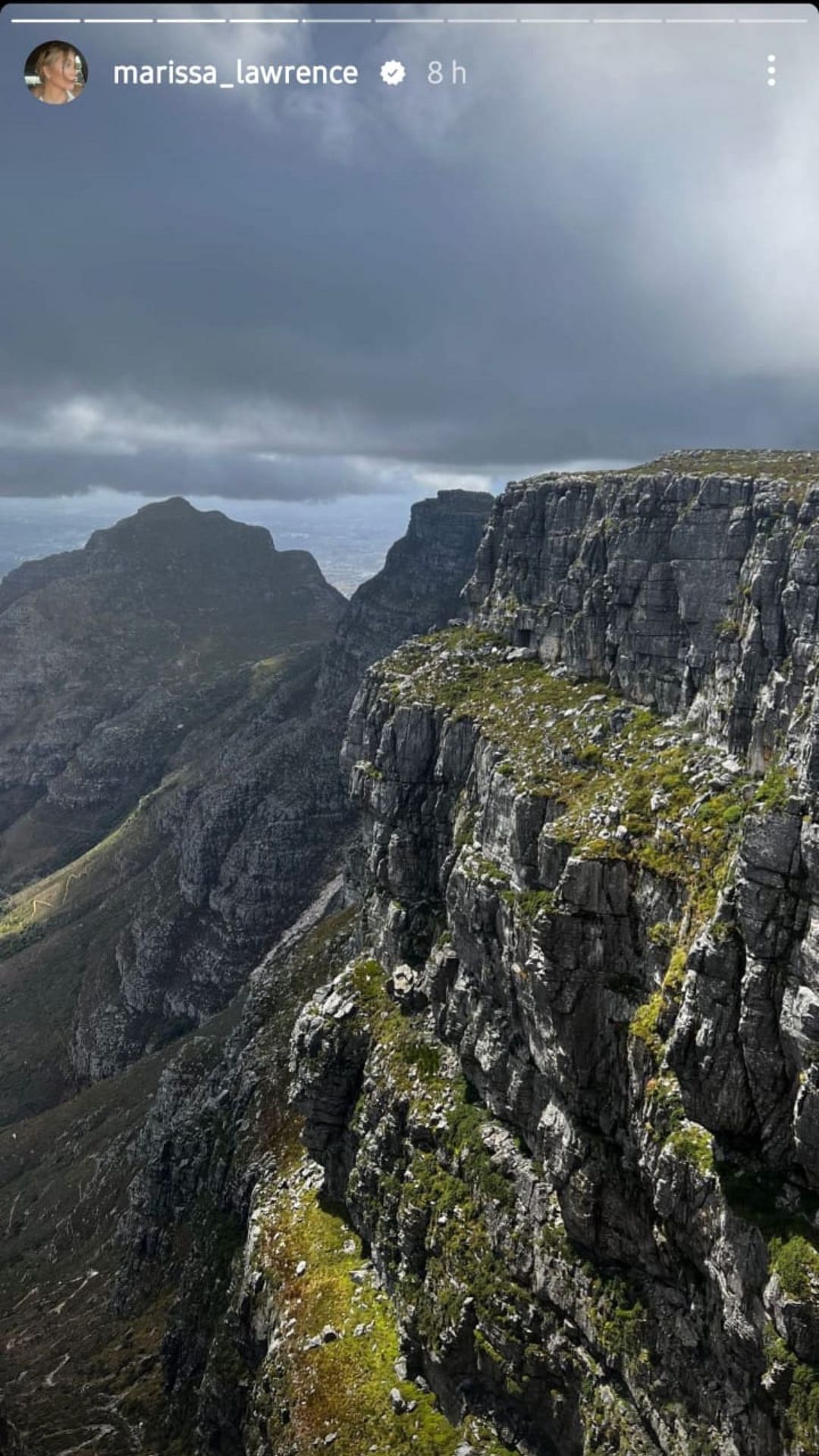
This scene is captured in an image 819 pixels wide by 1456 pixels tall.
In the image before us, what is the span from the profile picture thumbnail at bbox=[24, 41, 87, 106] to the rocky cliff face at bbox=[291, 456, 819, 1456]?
35841 millimetres

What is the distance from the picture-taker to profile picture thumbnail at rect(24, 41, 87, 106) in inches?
643

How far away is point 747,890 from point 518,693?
49.5 meters

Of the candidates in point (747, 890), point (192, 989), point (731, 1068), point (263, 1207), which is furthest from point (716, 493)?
point (192, 989)

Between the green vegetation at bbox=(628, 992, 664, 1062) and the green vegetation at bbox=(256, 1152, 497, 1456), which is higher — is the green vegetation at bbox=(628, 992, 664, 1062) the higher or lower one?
the higher one

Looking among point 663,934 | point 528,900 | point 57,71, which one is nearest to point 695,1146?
point 663,934

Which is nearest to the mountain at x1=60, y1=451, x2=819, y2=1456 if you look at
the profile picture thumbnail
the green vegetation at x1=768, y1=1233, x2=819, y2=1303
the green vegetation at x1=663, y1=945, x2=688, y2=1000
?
the green vegetation at x1=768, y1=1233, x2=819, y2=1303

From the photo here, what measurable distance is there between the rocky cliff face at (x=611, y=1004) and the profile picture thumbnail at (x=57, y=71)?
35841 millimetres

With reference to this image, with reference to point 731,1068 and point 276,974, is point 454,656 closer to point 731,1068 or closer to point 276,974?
point 276,974

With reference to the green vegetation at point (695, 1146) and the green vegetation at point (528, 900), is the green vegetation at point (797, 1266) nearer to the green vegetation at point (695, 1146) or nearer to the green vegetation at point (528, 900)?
the green vegetation at point (695, 1146)

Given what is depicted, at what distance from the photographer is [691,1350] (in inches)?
1834

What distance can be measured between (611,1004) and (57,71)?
4970 centimetres

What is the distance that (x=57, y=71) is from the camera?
54.0 ft

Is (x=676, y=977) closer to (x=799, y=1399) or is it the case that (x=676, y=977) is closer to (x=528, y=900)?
(x=528, y=900)

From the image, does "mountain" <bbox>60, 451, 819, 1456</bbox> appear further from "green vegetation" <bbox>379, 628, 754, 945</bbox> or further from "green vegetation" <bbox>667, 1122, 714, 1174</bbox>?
"green vegetation" <bbox>379, 628, 754, 945</bbox>
